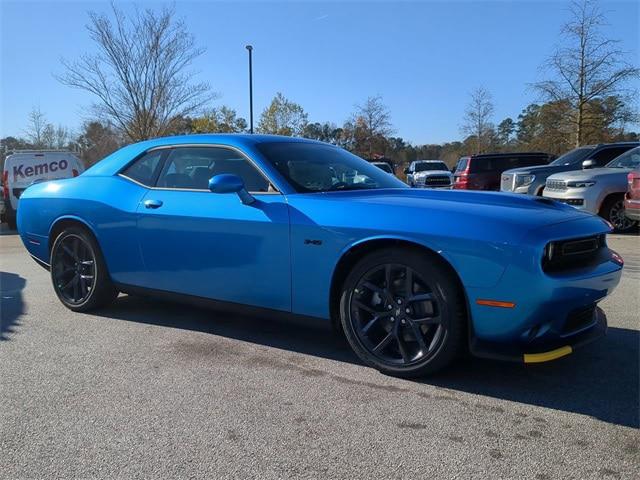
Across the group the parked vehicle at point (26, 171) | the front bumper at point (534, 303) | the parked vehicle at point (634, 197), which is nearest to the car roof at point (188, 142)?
the front bumper at point (534, 303)

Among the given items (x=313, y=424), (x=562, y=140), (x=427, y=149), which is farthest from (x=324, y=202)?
(x=427, y=149)

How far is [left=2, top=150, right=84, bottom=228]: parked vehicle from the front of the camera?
46.5ft

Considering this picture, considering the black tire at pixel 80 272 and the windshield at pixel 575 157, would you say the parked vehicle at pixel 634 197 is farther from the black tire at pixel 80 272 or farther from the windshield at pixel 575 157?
the black tire at pixel 80 272

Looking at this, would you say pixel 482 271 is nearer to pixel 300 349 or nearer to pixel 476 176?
pixel 300 349

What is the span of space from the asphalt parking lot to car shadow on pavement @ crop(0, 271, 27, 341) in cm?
29

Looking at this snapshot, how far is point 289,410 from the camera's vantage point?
288 centimetres

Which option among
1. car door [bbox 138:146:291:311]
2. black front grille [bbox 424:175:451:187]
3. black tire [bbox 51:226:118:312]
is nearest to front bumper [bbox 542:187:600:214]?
car door [bbox 138:146:291:311]

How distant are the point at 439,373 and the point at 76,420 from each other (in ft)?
6.58

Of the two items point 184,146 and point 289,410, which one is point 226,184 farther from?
point 289,410

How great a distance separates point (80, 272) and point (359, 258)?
2.76 meters

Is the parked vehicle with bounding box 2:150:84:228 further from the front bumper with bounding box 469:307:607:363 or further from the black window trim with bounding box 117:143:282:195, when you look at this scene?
the front bumper with bounding box 469:307:607:363

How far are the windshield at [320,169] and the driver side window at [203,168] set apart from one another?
0.17 m

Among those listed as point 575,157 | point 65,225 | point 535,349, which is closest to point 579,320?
point 535,349

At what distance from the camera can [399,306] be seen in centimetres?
322
